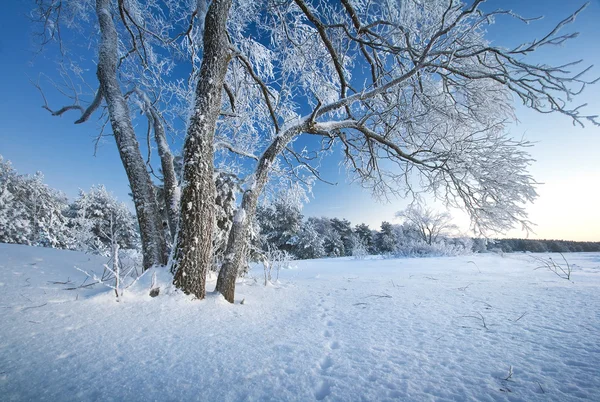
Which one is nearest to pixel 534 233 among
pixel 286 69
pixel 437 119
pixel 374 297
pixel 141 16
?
pixel 437 119

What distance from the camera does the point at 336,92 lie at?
4387 millimetres

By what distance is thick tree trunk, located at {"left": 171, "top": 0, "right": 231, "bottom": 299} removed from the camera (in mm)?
2148

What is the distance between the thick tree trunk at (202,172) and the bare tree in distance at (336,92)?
0.4 inches

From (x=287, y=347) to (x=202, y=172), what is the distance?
1.75 meters

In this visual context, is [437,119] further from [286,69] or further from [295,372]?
[295,372]

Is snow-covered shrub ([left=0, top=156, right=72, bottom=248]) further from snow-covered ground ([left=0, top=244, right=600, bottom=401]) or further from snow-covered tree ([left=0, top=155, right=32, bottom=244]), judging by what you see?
snow-covered ground ([left=0, top=244, right=600, bottom=401])

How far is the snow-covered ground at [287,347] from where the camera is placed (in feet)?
3.24

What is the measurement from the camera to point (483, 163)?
10.1 feet

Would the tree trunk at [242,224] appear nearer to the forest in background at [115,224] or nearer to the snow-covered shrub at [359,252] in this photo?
the forest in background at [115,224]

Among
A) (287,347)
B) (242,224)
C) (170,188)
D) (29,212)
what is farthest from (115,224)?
(287,347)

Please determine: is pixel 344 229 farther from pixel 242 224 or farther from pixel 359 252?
pixel 242 224

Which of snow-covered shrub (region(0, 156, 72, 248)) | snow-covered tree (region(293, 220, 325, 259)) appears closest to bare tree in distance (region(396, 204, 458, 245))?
snow-covered tree (region(293, 220, 325, 259))

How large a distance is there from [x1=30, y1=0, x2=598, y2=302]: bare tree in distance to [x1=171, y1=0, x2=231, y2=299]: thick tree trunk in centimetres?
1

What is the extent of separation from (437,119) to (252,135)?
11.3 feet
